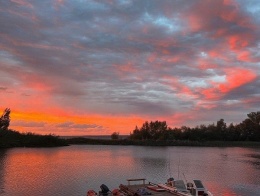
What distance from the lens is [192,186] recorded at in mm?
32969

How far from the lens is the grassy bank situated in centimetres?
12206

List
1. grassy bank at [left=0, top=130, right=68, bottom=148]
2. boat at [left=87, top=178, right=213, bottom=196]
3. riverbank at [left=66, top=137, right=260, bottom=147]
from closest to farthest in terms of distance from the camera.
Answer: boat at [left=87, top=178, right=213, bottom=196]
grassy bank at [left=0, top=130, right=68, bottom=148]
riverbank at [left=66, top=137, right=260, bottom=147]

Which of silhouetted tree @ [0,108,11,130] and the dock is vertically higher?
silhouetted tree @ [0,108,11,130]

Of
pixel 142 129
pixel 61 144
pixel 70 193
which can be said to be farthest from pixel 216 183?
pixel 142 129

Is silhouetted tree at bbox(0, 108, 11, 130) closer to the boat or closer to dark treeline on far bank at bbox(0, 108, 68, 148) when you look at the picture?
dark treeline on far bank at bbox(0, 108, 68, 148)

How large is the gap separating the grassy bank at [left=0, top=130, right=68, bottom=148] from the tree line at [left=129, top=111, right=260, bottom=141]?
202 ft

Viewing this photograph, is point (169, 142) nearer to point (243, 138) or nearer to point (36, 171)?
point (243, 138)

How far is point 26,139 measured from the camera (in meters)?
131

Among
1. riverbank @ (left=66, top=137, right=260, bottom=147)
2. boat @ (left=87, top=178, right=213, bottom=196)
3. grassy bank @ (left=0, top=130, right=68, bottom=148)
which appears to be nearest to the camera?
boat @ (left=87, top=178, right=213, bottom=196)

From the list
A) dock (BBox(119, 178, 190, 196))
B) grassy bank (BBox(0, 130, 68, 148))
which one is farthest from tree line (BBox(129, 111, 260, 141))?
dock (BBox(119, 178, 190, 196))

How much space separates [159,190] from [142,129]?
15891 centimetres

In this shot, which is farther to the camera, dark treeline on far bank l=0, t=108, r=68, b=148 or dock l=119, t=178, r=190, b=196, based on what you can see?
dark treeline on far bank l=0, t=108, r=68, b=148

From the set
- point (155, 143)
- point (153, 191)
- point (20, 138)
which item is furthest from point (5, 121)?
point (153, 191)

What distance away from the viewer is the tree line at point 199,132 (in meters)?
189
